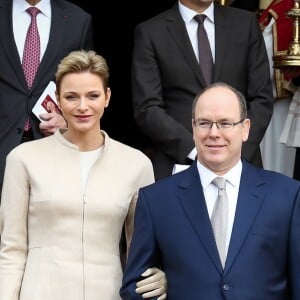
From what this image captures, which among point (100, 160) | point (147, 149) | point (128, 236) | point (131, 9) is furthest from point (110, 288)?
point (131, 9)

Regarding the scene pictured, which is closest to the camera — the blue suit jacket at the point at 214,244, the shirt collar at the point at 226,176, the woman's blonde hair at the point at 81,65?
the blue suit jacket at the point at 214,244

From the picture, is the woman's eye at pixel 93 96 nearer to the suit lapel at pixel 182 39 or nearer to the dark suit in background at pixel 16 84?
the dark suit in background at pixel 16 84

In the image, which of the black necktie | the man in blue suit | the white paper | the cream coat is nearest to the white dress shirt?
the white paper

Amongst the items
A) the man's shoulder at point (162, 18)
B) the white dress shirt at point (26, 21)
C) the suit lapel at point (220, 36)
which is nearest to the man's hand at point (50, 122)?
the white dress shirt at point (26, 21)

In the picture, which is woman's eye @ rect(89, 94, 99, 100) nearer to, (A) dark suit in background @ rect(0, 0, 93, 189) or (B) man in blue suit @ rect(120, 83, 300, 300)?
(B) man in blue suit @ rect(120, 83, 300, 300)

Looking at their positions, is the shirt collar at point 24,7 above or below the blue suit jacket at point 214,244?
above

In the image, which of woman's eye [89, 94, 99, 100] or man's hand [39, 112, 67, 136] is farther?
man's hand [39, 112, 67, 136]

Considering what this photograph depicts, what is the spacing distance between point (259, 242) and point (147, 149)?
307cm

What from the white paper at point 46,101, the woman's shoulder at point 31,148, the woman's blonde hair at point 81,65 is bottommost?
the woman's shoulder at point 31,148

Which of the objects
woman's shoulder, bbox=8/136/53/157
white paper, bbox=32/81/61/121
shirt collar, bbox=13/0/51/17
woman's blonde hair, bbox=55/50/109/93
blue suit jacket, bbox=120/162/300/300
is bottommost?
blue suit jacket, bbox=120/162/300/300

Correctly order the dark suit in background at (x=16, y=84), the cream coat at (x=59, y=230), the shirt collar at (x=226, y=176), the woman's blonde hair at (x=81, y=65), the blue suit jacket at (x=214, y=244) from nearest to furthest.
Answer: the blue suit jacket at (x=214, y=244)
the shirt collar at (x=226, y=176)
the cream coat at (x=59, y=230)
the woman's blonde hair at (x=81, y=65)
the dark suit in background at (x=16, y=84)

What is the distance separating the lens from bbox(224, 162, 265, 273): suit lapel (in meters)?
3.86

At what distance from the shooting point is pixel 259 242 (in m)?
3.86

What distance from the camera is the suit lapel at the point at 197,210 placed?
3871mm
